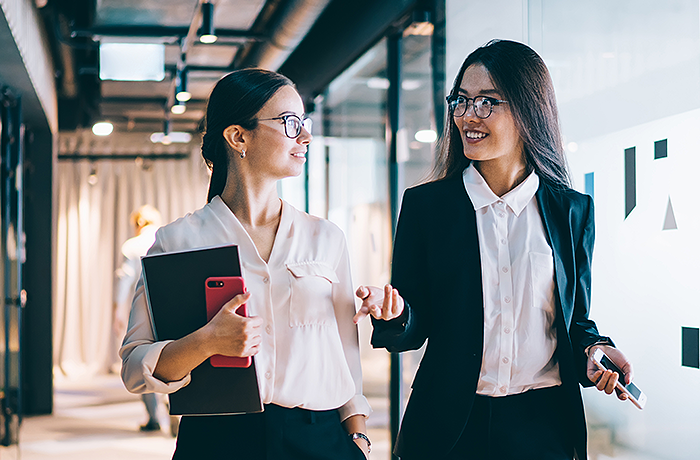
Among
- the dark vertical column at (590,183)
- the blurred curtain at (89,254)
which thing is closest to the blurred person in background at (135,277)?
the blurred curtain at (89,254)

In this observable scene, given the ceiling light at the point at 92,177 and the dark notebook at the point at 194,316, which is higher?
the ceiling light at the point at 92,177

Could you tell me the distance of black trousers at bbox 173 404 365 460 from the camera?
144 centimetres

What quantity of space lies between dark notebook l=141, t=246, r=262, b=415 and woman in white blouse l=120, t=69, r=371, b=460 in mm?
41

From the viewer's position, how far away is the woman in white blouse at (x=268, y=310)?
1.40m

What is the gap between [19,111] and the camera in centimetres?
546

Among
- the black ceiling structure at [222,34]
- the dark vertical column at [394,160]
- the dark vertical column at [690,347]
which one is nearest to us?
the dark vertical column at [690,347]

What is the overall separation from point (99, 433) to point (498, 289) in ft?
16.7

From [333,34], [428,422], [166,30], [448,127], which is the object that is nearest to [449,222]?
[448,127]

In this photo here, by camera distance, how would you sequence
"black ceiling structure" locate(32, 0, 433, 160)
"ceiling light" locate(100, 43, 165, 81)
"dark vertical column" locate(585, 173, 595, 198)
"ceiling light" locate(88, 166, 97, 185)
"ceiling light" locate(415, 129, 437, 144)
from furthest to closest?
"ceiling light" locate(88, 166, 97, 185) < "ceiling light" locate(100, 43, 165, 81) < "black ceiling structure" locate(32, 0, 433, 160) < "ceiling light" locate(415, 129, 437, 144) < "dark vertical column" locate(585, 173, 595, 198)

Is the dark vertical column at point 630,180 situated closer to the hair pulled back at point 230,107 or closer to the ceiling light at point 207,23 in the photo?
the hair pulled back at point 230,107

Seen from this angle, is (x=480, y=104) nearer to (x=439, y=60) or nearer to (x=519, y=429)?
(x=519, y=429)

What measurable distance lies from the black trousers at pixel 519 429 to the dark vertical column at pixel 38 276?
19.4 feet

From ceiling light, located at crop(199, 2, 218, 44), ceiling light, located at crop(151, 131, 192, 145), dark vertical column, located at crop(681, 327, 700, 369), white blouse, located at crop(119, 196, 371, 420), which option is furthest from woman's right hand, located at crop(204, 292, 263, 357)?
ceiling light, located at crop(151, 131, 192, 145)

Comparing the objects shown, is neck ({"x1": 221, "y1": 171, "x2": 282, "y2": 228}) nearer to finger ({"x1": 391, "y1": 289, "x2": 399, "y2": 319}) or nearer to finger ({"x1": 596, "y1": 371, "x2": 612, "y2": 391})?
finger ({"x1": 391, "y1": 289, "x2": 399, "y2": 319})
